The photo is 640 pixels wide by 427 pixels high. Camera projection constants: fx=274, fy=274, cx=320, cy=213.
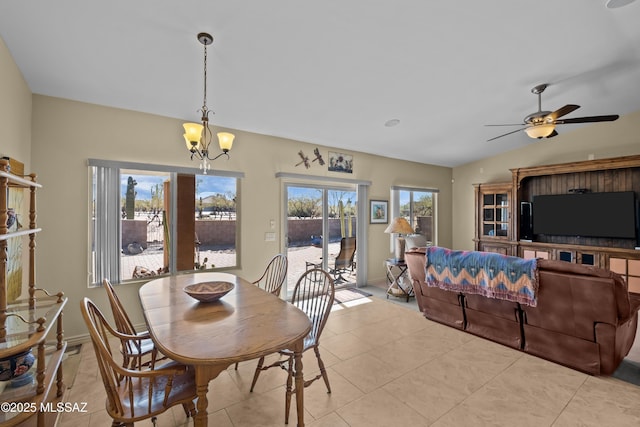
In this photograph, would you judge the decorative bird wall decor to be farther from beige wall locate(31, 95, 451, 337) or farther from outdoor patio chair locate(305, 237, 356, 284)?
outdoor patio chair locate(305, 237, 356, 284)

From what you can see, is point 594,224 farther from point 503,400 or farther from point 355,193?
point 503,400

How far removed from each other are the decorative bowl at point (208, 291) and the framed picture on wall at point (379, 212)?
374 centimetres

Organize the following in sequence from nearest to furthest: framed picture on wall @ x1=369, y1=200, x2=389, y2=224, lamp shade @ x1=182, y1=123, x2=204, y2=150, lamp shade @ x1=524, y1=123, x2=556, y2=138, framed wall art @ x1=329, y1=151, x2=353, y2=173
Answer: lamp shade @ x1=182, y1=123, x2=204, y2=150, lamp shade @ x1=524, y1=123, x2=556, y2=138, framed wall art @ x1=329, y1=151, x2=353, y2=173, framed picture on wall @ x1=369, y1=200, x2=389, y2=224

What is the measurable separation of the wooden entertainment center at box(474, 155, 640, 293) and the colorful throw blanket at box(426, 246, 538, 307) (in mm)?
3474

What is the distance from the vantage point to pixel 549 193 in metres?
5.68

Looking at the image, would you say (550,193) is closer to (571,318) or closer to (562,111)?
(562,111)

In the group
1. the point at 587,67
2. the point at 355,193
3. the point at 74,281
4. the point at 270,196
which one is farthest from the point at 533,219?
the point at 74,281

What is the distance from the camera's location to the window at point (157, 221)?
311 cm

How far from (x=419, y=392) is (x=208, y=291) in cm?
188

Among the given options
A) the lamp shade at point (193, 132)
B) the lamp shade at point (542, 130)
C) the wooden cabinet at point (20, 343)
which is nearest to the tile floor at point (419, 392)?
the wooden cabinet at point (20, 343)

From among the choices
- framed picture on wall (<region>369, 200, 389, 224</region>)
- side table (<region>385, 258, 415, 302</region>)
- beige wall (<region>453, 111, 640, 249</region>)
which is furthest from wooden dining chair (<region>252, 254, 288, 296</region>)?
beige wall (<region>453, 111, 640, 249</region>)

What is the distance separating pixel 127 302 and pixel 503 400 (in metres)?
3.90

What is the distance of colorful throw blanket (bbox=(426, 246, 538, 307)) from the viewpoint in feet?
8.48

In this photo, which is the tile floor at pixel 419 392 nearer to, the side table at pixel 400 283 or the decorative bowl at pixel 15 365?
the decorative bowl at pixel 15 365
